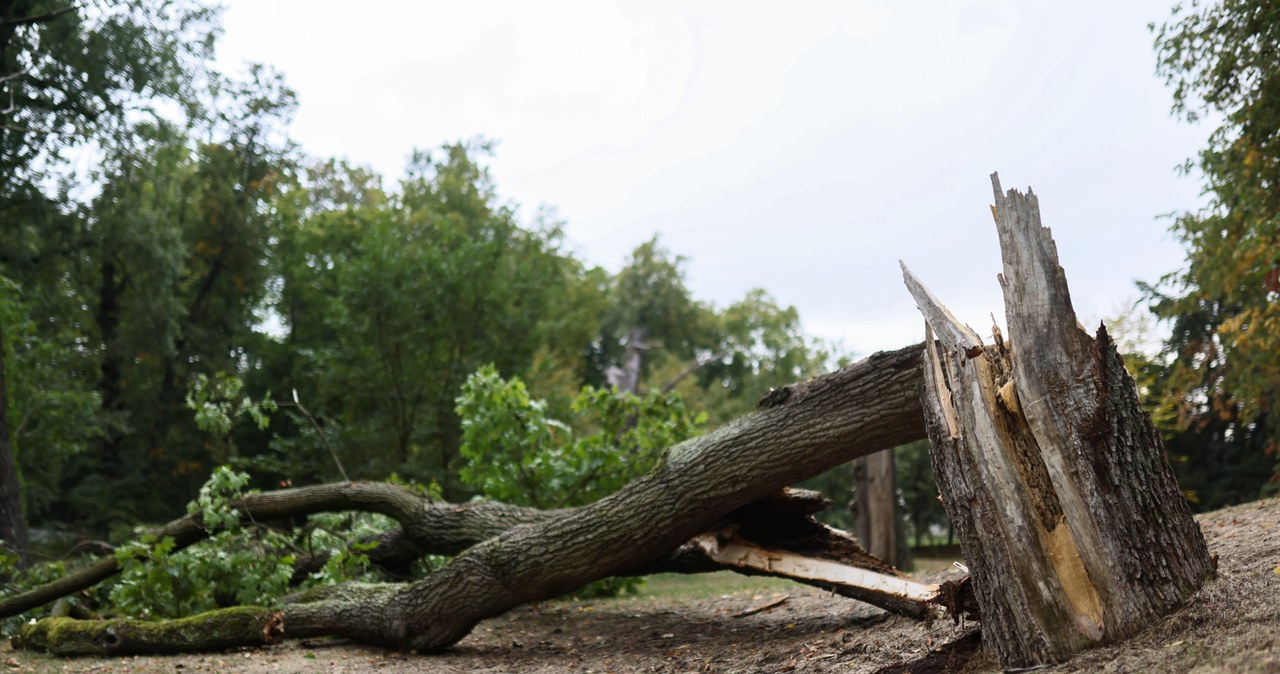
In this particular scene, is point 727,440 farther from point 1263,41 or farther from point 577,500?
point 1263,41

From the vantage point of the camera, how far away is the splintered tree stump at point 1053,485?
368cm

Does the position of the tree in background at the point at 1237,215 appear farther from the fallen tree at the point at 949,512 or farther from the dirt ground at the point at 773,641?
the fallen tree at the point at 949,512

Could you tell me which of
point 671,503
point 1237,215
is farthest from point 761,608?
point 1237,215

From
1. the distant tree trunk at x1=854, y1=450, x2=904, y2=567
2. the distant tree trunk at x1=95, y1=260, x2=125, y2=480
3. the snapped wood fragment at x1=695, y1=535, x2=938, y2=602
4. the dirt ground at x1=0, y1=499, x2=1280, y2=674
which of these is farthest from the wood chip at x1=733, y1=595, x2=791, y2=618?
the distant tree trunk at x1=95, y1=260, x2=125, y2=480

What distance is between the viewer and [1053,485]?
383 centimetres

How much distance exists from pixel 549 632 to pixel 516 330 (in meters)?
12.5

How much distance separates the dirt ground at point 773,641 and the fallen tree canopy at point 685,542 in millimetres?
189

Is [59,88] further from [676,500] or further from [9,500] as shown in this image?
[676,500]

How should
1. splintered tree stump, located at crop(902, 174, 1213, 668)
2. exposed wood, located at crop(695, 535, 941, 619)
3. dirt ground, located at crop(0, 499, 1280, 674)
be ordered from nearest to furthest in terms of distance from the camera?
dirt ground, located at crop(0, 499, 1280, 674) → splintered tree stump, located at crop(902, 174, 1213, 668) → exposed wood, located at crop(695, 535, 941, 619)

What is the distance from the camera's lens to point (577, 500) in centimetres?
977

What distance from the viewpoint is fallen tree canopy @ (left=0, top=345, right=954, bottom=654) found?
5.84 metres

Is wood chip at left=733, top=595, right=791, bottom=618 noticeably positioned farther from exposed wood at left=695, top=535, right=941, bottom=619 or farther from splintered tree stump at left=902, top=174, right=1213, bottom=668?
splintered tree stump at left=902, top=174, right=1213, bottom=668

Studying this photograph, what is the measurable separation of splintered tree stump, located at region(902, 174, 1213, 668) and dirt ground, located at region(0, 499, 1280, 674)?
0.15 m

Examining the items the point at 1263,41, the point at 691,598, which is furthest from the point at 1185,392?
the point at 691,598
